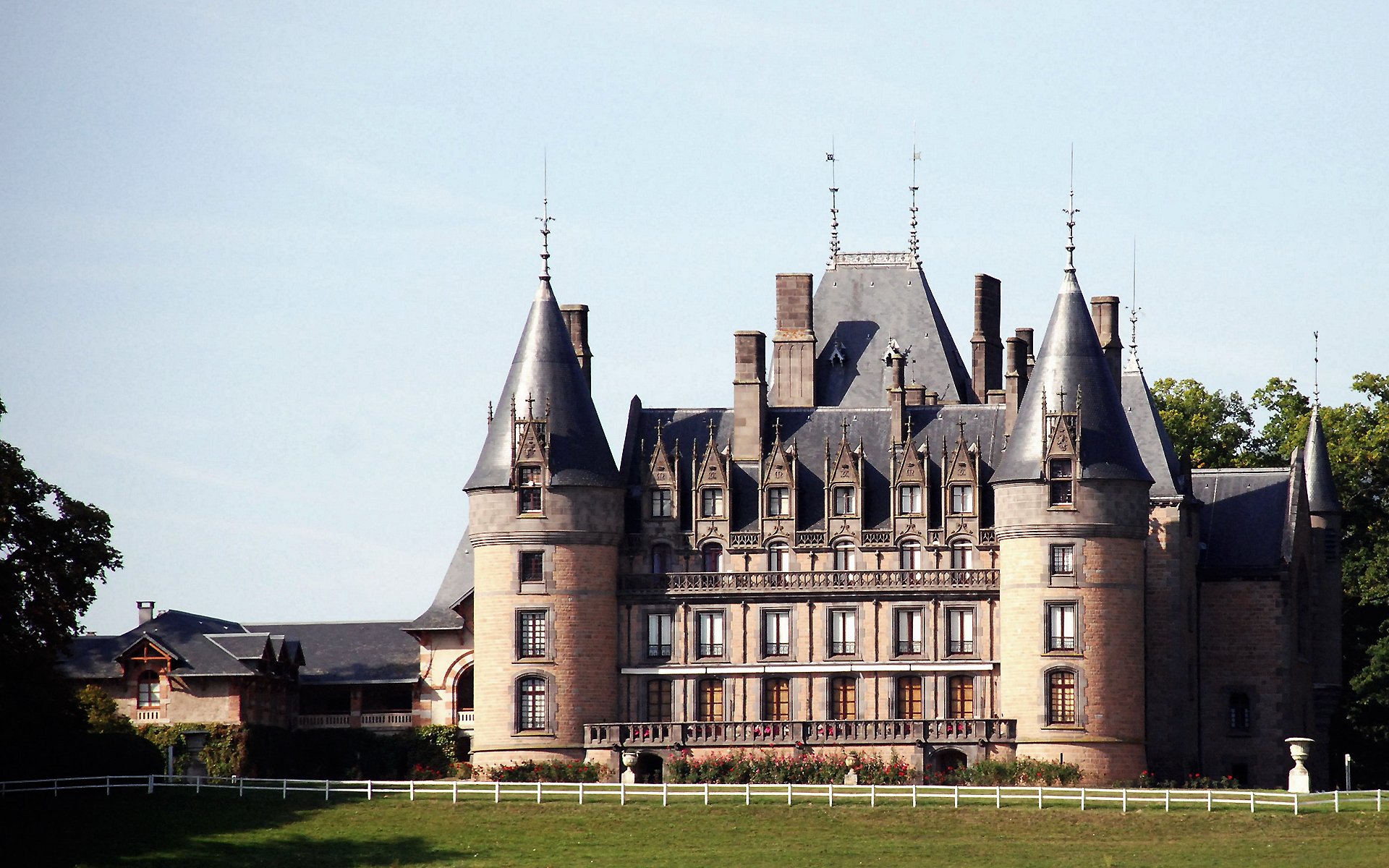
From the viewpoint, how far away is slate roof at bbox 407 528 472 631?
268ft

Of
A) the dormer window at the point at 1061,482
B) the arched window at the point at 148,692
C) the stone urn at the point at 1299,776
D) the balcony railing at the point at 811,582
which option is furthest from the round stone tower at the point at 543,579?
the stone urn at the point at 1299,776

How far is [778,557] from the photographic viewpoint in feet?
255

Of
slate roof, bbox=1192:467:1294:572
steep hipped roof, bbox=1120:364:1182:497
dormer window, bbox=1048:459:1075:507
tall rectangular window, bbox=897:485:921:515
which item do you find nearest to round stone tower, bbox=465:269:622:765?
tall rectangular window, bbox=897:485:921:515

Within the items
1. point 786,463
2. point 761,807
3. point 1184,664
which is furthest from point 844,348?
point 761,807

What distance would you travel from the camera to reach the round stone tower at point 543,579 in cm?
7606

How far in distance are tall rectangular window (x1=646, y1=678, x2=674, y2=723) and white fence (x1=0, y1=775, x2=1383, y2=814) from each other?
7.24 m

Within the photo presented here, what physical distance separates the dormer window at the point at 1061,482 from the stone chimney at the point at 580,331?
13.6m

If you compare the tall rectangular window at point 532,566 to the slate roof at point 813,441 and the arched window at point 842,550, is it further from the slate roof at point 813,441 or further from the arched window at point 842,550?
the arched window at point 842,550

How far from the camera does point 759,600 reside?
254ft

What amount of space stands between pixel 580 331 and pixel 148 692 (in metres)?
15.8

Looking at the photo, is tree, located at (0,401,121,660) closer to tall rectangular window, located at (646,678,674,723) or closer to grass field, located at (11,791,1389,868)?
grass field, located at (11,791,1389,868)

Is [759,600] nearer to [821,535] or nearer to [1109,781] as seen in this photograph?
[821,535]

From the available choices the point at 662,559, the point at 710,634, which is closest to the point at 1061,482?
the point at 710,634

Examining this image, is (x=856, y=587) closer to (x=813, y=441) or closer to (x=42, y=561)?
(x=813, y=441)
